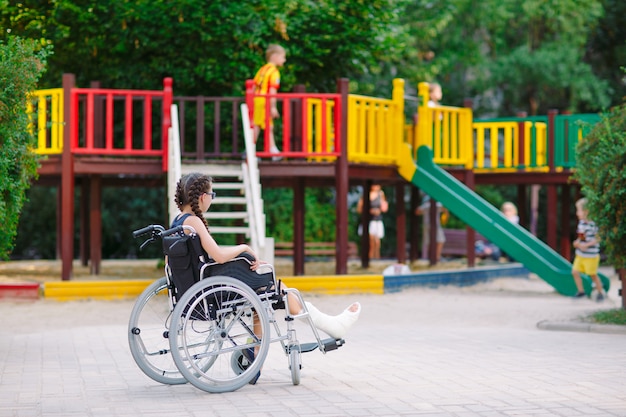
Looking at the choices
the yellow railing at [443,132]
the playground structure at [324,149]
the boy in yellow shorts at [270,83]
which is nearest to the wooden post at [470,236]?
the playground structure at [324,149]

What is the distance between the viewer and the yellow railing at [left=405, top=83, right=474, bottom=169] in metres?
18.2

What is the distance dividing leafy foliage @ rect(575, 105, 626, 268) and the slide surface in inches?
165

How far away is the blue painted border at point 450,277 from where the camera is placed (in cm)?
1584

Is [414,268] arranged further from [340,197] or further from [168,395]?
[168,395]

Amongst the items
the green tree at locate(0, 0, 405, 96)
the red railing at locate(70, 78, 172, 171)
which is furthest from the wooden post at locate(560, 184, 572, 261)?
the red railing at locate(70, 78, 172, 171)

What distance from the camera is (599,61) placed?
3100 cm

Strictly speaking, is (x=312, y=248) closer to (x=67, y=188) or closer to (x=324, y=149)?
(x=324, y=149)

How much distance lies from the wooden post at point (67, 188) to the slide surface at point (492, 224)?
5.23 m

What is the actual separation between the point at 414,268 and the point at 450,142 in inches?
103

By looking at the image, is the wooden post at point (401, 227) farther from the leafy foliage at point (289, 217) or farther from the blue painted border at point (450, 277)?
the leafy foliage at point (289, 217)

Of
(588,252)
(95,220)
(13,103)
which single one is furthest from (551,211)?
(13,103)

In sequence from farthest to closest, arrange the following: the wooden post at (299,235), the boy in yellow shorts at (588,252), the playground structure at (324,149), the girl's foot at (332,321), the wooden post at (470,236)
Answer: the wooden post at (470,236) < the wooden post at (299,235) < the playground structure at (324,149) < the boy in yellow shorts at (588,252) < the girl's foot at (332,321)

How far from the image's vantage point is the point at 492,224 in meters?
16.3

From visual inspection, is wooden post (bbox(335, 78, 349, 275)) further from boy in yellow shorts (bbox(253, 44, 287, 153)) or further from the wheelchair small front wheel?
the wheelchair small front wheel
